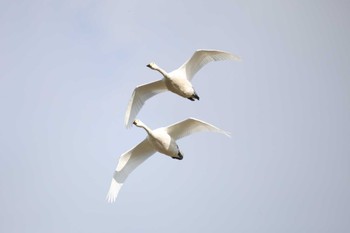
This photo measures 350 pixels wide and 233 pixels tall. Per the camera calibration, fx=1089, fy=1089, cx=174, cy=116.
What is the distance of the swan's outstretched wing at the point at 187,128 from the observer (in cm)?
4247

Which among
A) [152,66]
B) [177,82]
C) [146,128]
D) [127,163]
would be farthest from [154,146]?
[152,66]

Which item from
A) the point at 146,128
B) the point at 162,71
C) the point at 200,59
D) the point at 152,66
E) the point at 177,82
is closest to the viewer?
the point at 177,82

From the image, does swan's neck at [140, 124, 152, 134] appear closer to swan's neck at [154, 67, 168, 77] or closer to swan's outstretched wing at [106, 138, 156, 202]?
swan's outstretched wing at [106, 138, 156, 202]

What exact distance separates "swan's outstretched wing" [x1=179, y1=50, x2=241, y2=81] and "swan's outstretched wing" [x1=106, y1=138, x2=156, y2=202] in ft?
10.8

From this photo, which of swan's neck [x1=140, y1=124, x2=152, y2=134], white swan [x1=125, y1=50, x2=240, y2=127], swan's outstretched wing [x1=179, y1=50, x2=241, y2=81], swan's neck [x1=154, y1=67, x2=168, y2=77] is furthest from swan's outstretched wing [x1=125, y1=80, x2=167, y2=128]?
swan's outstretched wing [x1=179, y1=50, x2=241, y2=81]

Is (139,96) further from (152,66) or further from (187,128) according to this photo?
(187,128)

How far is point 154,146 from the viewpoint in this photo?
43062 mm

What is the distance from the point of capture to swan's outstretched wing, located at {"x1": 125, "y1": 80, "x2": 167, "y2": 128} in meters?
44.1

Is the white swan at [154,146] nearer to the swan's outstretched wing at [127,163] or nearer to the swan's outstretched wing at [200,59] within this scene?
the swan's outstretched wing at [127,163]

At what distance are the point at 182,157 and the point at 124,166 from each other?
8.42 feet

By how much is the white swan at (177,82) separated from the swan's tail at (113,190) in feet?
7.99

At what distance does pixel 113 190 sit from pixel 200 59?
639cm

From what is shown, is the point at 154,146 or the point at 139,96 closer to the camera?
the point at 154,146

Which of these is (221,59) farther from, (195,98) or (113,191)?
(113,191)
